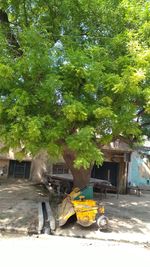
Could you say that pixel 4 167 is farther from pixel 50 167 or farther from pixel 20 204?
pixel 20 204

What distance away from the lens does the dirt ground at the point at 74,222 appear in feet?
28.0

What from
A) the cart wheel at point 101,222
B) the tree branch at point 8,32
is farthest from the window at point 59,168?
the cart wheel at point 101,222

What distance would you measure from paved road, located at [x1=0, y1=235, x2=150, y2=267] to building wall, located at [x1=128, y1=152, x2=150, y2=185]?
13.0 metres

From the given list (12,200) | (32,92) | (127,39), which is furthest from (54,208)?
(127,39)

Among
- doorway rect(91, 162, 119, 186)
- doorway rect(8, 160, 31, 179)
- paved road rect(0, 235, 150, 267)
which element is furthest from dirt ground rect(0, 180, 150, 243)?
doorway rect(91, 162, 119, 186)

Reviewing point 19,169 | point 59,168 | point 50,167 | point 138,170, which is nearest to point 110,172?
point 138,170

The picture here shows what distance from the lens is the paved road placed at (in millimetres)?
6109

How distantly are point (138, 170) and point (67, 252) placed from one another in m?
15.3

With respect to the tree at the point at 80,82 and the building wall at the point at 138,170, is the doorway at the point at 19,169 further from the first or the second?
the tree at the point at 80,82

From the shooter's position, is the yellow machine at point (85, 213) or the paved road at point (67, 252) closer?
the paved road at point (67, 252)

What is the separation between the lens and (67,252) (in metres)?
6.80

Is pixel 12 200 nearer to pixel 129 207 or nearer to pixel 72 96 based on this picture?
pixel 129 207

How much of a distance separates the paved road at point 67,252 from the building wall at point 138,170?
13.0m

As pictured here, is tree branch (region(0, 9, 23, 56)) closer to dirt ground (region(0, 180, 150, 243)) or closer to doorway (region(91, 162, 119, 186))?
dirt ground (region(0, 180, 150, 243))
